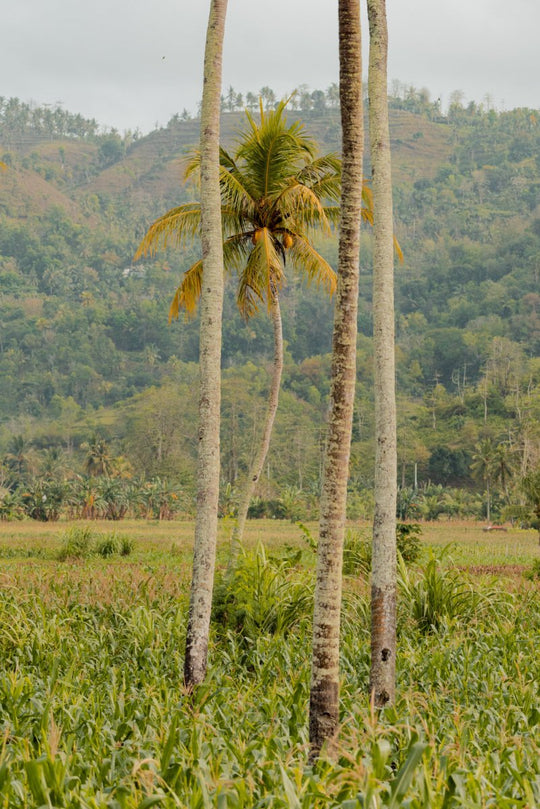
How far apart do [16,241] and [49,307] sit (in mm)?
26020

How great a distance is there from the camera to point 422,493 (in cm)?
6328

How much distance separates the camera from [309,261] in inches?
563

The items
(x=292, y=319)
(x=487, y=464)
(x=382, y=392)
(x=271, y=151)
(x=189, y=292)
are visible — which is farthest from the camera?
(x=292, y=319)

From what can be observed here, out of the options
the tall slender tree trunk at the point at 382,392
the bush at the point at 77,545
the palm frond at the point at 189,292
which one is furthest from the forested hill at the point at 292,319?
the tall slender tree trunk at the point at 382,392

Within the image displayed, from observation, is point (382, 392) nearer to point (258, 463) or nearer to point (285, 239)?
point (258, 463)

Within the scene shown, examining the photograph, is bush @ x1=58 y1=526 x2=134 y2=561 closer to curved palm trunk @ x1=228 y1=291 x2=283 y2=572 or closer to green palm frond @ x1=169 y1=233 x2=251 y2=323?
green palm frond @ x1=169 y1=233 x2=251 y2=323

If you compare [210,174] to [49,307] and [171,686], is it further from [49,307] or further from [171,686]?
[49,307]

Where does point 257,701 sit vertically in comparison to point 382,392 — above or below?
below

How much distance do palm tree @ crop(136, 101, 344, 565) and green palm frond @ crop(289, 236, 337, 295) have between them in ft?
0.07

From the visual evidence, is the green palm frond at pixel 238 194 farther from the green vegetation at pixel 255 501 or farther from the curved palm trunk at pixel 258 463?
the green vegetation at pixel 255 501

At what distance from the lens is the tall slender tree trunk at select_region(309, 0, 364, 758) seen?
202 inches

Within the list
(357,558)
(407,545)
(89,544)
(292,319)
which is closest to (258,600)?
(357,558)

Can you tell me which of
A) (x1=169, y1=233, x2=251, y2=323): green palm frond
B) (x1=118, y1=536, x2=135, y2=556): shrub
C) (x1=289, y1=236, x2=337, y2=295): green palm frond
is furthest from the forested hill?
(x1=169, y1=233, x2=251, y2=323): green palm frond

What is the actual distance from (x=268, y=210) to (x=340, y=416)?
8640 mm
